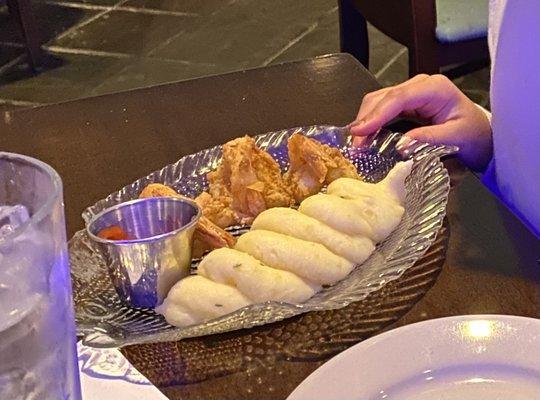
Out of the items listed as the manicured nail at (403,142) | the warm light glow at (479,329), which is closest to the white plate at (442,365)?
the warm light glow at (479,329)

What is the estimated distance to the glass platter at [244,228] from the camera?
62 centimetres

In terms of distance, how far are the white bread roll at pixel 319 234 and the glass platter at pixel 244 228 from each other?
12 mm

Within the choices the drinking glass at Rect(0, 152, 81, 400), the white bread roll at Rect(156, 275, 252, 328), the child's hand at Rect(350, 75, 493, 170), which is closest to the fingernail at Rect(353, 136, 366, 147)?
the child's hand at Rect(350, 75, 493, 170)

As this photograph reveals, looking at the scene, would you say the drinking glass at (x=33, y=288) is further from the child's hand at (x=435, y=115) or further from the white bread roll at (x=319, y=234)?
the child's hand at (x=435, y=115)

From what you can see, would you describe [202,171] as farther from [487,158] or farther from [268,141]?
[487,158]

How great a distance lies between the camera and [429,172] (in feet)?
2.56

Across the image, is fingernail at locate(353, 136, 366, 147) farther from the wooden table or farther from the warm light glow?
the warm light glow

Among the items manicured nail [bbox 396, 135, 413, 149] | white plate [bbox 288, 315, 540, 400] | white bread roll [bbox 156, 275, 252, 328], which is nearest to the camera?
white plate [bbox 288, 315, 540, 400]

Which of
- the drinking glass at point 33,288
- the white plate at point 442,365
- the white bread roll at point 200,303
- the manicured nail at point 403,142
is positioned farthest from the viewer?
the manicured nail at point 403,142

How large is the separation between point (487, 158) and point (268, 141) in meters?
0.24

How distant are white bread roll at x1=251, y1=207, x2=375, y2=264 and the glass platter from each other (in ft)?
0.04

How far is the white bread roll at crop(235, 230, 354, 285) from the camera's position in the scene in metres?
0.66

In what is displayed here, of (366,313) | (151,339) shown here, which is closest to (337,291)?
(366,313)

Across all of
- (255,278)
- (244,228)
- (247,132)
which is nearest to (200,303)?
(255,278)
